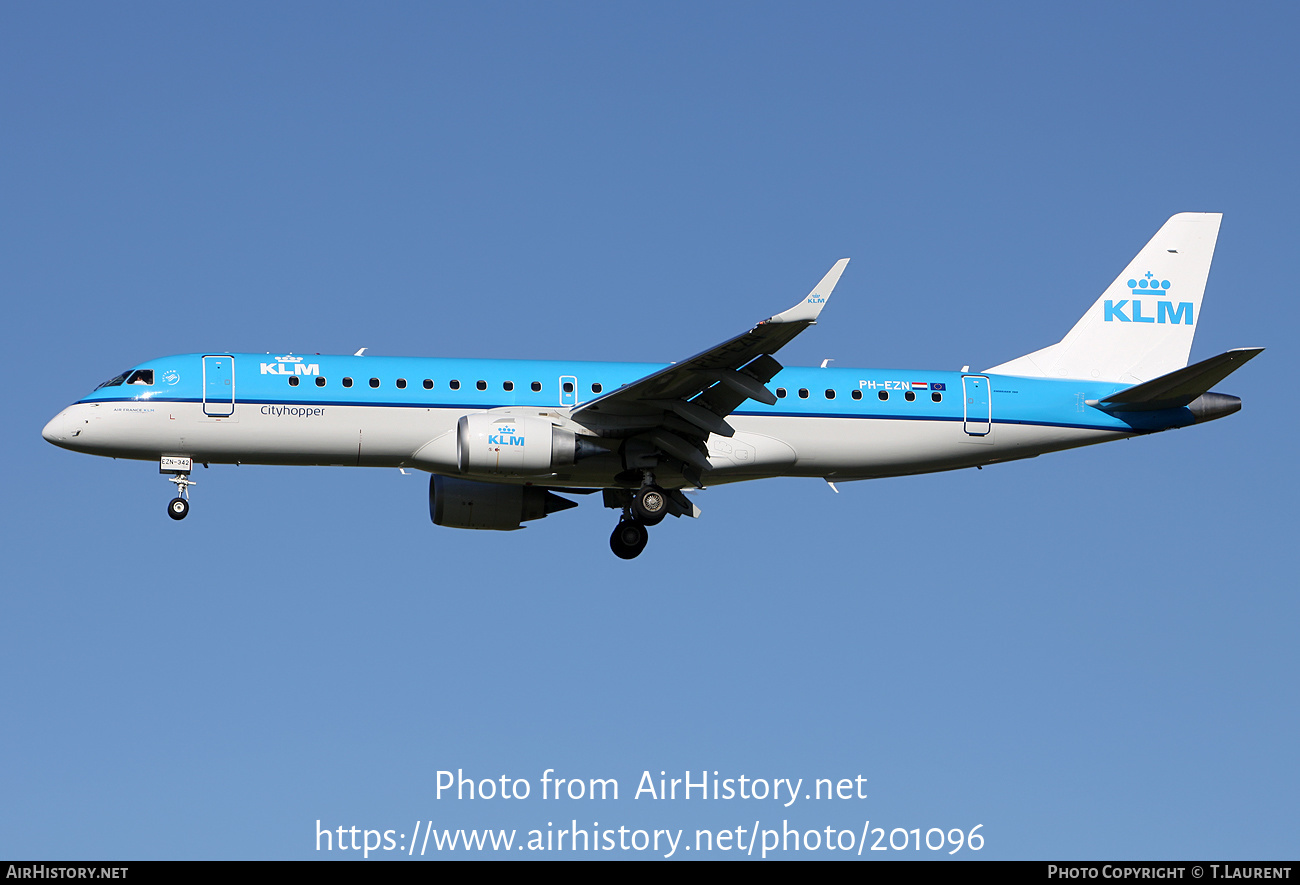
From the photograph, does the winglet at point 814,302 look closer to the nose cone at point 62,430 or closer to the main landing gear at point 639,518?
the main landing gear at point 639,518

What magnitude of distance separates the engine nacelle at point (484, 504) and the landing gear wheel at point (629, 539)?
2.10 metres

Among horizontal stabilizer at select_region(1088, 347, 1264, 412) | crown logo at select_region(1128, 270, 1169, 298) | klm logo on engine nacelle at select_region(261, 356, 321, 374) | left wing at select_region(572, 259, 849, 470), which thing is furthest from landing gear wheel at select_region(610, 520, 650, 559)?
crown logo at select_region(1128, 270, 1169, 298)

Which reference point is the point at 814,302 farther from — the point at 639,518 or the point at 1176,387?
the point at 1176,387

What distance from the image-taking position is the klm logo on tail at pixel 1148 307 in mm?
38812

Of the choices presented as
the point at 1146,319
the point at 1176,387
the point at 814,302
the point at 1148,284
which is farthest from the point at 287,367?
the point at 1148,284

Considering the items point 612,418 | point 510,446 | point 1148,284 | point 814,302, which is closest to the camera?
point 814,302

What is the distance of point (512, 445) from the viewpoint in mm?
32656

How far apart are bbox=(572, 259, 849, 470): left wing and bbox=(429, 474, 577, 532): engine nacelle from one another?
4018 millimetres

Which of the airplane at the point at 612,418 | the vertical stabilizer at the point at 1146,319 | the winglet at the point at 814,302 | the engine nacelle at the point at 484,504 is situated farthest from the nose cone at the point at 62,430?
the vertical stabilizer at the point at 1146,319

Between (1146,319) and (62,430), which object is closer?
(62,430)

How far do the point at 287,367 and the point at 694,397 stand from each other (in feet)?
28.0
